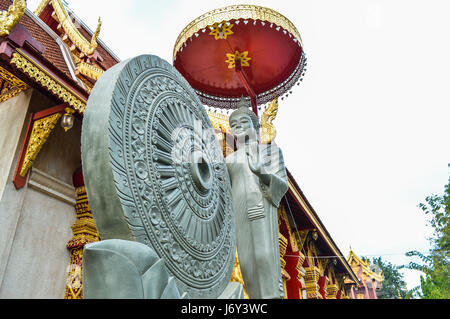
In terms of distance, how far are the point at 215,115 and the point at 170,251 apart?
14.8 feet

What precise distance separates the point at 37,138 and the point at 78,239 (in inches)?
43.8

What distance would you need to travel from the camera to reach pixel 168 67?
177 centimetres

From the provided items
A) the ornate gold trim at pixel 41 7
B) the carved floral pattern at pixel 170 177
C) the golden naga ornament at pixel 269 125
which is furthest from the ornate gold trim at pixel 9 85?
the ornate gold trim at pixel 41 7

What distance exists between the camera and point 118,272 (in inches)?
40.3

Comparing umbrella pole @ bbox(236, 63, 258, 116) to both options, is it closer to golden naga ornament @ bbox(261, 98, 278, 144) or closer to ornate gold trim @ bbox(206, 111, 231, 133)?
ornate gold trim @ bbox(206, 111, 231, 133)

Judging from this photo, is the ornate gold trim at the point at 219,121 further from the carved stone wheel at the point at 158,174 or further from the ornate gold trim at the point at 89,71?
the carved stone wheel at the point at 158,174

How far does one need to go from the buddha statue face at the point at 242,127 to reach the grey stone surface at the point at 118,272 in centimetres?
138

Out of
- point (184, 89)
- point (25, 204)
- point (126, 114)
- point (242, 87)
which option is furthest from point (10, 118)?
point (242, 87)

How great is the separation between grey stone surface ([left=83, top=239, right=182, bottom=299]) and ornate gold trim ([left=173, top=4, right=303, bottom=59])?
4.47m

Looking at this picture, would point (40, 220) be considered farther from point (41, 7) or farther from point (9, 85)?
point (41, 7)

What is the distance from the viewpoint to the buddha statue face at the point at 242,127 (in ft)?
7.70

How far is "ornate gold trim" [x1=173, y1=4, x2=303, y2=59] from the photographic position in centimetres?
493
